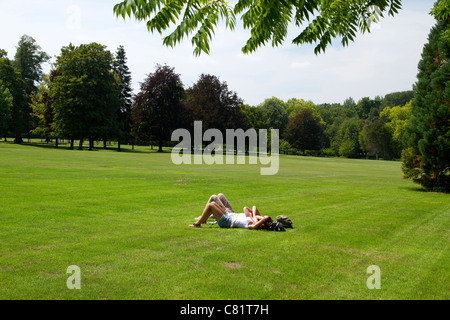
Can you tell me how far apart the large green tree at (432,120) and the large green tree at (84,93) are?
190 ft

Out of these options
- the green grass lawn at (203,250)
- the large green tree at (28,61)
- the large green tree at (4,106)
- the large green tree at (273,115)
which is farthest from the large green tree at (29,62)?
the green grass lawn at (203,250)

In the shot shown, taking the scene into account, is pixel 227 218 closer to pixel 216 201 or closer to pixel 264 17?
pixel 216 201

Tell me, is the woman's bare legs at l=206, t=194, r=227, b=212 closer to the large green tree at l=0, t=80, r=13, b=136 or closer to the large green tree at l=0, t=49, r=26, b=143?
the large green tree at l=0, t=80, r=13, b=136

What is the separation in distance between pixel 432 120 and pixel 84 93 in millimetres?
60054

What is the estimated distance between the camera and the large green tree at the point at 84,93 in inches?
2598

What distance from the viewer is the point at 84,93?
65875 millimetres

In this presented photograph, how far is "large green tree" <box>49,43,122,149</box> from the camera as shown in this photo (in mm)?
66000

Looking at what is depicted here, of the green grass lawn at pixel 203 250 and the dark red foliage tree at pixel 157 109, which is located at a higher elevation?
the dark red foliage tree at pixel 157 109

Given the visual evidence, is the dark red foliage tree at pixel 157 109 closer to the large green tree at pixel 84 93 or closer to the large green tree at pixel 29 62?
the large green tree at pixel 84 93

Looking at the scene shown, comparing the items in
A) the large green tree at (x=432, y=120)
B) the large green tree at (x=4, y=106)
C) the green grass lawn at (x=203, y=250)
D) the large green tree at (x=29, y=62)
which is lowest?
the green grass lawn at (x=203, y=250)

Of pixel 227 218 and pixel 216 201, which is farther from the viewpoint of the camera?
pixel 216 201

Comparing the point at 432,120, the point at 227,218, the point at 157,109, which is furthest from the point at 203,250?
the point at 157,109
